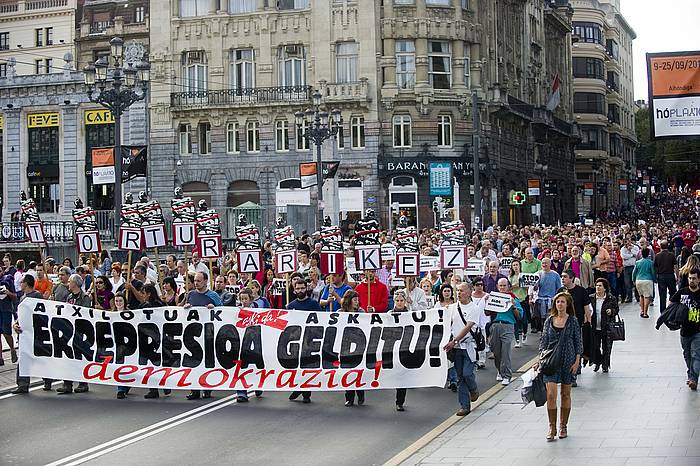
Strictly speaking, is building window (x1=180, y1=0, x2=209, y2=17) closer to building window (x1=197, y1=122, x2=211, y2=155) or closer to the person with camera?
building window (x1=197, y1=122, x2=211, y2=155)

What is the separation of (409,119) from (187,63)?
11.5 meters

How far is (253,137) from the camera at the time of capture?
2164 inches

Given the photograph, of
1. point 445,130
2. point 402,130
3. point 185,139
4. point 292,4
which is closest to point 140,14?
point 185,139

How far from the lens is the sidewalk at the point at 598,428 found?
11.0m

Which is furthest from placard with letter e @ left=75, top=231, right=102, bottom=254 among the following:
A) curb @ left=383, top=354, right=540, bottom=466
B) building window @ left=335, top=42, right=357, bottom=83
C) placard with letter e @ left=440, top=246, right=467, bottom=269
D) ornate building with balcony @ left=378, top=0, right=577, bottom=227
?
building window @ left=335, top=42, right=357, bottom=83

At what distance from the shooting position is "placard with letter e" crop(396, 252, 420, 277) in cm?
1833

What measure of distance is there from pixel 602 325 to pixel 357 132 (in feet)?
122

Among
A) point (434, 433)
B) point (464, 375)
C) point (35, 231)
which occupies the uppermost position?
point (35, 231)

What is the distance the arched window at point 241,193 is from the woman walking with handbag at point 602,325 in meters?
38.9

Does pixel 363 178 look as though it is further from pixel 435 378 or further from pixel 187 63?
pixel 435 378

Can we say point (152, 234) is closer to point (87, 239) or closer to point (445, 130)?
point (87, 239)

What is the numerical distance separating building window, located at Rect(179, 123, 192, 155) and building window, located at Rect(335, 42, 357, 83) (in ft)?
26.4

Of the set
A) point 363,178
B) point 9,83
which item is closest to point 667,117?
point 363,178

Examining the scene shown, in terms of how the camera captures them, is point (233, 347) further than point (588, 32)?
Result: No
